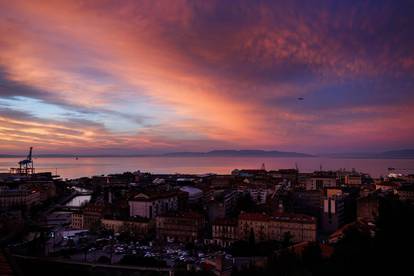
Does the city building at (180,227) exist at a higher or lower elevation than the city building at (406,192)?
lower

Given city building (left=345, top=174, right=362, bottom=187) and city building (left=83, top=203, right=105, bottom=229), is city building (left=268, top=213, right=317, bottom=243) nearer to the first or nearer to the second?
city building (left=83, top=203, right=105, bottom=229)

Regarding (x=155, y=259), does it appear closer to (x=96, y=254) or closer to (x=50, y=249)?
(x=96, y=254)

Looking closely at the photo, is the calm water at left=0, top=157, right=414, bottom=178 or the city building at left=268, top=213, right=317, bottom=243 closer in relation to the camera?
the city building at left=268, top=213, right=317, bottom=243

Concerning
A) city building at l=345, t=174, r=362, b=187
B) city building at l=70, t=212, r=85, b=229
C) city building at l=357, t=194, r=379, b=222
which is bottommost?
city building at l=70, t=212, r=85, b=229

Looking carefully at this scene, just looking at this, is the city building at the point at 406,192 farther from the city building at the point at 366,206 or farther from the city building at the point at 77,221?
the city building at the point at 77,221

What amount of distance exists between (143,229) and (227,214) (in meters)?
4.11

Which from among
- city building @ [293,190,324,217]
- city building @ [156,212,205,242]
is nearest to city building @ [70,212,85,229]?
city building @ [156,212,205,242]

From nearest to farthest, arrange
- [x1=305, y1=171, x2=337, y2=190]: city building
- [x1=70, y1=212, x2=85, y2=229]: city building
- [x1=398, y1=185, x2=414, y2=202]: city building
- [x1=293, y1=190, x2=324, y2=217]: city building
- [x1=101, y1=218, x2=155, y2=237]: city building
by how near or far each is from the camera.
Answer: [x1=101, y1=218, x2=155, y2=237]: city building → [x1=70, y1=212, x2=85, y2=229]: city building → [x1=398, y1=185, x2=414, y2=202]: city building → [x1=293, y1=190, x2=324, y2=217]: city building → [x1=305, y1=171, x2=337, y2=190]: city building

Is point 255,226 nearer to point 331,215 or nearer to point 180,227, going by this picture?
point 180,227

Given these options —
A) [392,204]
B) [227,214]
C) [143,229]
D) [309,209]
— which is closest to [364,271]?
[392,204]

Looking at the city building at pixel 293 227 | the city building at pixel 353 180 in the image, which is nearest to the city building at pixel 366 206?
the city building at pixel 293 227

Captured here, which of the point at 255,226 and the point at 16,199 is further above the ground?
the point at 255,226

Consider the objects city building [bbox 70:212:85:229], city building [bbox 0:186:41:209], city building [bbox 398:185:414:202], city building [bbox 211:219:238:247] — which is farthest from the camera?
city building [bbox 0:186:41:209]

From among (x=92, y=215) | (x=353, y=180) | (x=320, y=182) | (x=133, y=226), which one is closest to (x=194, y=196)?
(x=92, y=215)
